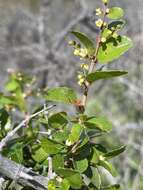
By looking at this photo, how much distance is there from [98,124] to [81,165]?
0.28 ft

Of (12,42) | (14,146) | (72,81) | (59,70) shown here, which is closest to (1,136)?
(14,146)

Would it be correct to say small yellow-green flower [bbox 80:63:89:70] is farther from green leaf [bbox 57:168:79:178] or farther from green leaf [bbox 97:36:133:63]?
green leaf [bbox 57:168:79:178]

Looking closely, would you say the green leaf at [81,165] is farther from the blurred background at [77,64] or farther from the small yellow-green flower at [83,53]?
the blurred background at [77,64]

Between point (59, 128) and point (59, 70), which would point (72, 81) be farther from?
point (59, 128)

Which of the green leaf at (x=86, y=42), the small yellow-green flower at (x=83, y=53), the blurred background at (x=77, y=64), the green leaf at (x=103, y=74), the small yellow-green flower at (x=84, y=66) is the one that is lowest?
the blurred background at (x=77, y=64)

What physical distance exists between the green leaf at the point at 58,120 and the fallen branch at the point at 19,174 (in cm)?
14

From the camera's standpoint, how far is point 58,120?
3.63ft

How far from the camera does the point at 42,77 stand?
4.27m

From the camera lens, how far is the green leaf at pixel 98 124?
1.06 m

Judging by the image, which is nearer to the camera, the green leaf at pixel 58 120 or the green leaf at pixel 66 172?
the green leaf at pixel 66 172

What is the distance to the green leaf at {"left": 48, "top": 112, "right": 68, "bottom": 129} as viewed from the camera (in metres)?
1.09

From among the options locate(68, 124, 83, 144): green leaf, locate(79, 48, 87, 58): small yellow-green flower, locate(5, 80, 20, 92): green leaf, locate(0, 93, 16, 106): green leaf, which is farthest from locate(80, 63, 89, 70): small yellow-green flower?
locate(5, 80, 20, 92): green leaf

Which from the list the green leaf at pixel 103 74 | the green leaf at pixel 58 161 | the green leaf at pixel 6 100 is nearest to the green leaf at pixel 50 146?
the green leaf at pixel 58 161

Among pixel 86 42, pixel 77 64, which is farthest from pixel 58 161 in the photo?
pixel 77 64
